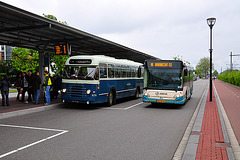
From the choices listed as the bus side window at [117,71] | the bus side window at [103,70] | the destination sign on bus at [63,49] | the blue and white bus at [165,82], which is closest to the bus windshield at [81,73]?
the bus side window at [103,70]

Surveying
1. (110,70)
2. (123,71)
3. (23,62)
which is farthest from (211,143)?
(23,62)

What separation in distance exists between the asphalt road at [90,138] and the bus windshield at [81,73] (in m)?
3.68

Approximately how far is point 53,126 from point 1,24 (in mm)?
7562

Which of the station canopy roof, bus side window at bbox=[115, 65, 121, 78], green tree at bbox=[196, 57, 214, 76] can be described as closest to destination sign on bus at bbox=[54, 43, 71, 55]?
the station canopy roof

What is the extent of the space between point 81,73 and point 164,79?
181 inches

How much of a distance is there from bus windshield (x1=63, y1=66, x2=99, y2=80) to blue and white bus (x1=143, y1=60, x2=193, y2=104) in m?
3.03

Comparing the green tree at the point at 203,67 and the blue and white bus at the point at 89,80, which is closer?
the blue and white bus at the point at 89,80

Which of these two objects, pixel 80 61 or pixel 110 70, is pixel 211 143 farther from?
pixel 110 70

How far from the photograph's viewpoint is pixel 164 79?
13.7 metres

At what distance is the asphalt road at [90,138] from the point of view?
543cm

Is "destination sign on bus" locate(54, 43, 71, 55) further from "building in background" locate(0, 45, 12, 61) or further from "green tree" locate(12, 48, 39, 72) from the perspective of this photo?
"green tree" locate(12, 48, 39, 72)

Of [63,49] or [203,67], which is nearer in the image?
[63,49]

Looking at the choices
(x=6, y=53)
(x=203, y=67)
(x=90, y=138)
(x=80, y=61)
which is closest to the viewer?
(x=90, y=138)

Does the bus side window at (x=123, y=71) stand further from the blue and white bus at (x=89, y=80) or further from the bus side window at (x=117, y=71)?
the blue and white bus at (x=89, y=80)
